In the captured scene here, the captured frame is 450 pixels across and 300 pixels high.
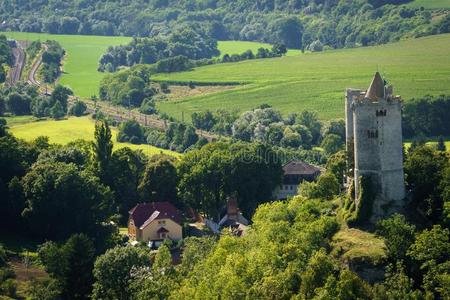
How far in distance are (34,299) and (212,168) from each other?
111ft

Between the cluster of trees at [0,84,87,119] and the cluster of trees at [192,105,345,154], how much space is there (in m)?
19.0

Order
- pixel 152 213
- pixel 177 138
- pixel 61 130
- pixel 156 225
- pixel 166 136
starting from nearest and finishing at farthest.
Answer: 1. pixel 156 225
2. pixel 152 213
3. pixel 177 138
4. pixel 166 136
5. pixel 61 130

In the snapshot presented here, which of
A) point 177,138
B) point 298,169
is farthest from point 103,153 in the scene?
point 177,138

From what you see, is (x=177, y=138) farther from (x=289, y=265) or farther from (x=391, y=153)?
(x=289, y=265)

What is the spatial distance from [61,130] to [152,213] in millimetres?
54026

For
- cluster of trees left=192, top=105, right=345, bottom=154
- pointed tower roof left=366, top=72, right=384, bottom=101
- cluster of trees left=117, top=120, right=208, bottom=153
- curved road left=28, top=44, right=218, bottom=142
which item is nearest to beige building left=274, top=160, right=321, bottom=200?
cluster of trees left=192, top=105, right=345, bottom=154

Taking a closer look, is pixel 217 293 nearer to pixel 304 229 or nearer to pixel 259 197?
pixel 304 229

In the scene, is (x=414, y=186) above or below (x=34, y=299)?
above

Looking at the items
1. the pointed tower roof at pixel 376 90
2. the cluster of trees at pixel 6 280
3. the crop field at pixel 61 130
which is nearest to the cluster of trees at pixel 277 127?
the crop field at pixel 61 130

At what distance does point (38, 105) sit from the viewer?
18062 cm

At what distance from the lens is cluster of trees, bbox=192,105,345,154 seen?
160m

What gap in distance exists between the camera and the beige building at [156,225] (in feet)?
371

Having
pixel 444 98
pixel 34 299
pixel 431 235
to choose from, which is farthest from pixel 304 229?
pixel 444 98

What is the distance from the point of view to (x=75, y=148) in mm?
123438
